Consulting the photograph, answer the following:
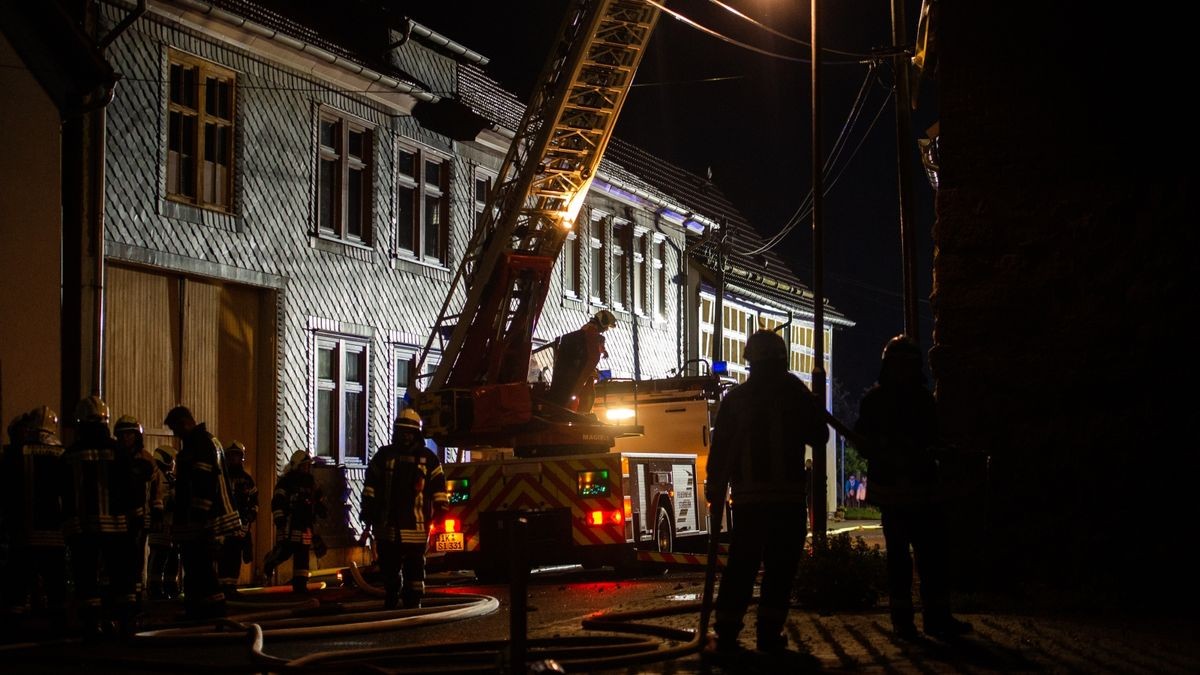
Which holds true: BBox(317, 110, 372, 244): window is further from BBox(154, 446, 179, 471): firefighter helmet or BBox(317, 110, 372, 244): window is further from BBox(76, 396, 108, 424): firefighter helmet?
BBox(76, 396, 108, 424): firefighter helmet

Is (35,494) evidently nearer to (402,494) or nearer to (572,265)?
(402,494)

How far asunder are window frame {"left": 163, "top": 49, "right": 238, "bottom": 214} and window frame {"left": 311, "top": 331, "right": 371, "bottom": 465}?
298cm

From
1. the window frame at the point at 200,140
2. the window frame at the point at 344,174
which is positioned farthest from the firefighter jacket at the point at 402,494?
the window frame at the point at 344,174

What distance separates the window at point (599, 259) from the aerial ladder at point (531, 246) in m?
9.03

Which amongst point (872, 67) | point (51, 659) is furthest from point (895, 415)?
point (872, 67)

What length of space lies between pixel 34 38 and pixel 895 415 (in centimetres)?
1211

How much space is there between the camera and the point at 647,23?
21859 mm

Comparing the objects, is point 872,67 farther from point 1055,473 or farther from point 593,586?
point 1055,473

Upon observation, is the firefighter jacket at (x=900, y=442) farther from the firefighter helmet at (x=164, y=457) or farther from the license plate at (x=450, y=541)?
the firefighter helmet at (x=164, y=457)

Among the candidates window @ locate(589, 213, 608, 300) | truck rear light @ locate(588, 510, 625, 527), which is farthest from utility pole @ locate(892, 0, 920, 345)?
window @ locate(589, 213, 608, 300)

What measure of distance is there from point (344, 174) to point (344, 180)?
10cm

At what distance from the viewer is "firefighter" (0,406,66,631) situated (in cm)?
1170

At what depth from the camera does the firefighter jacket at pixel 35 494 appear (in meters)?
11.7

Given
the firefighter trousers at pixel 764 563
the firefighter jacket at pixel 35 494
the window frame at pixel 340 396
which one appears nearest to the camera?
the firefighter trousers at pixel 764 563
